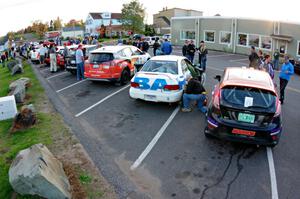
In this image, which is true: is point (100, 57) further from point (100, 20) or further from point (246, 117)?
point (100, 20)

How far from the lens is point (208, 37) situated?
3209 centimetres

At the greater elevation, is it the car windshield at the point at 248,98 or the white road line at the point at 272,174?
the car windshield at the point at 248,98

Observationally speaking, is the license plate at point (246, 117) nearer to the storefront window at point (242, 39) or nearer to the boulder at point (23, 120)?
the boulder at point (23, 120)

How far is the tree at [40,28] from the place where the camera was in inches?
3537

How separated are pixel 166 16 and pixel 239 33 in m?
37.3

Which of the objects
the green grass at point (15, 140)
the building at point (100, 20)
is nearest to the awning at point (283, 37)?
the green grass at point (15, 140)

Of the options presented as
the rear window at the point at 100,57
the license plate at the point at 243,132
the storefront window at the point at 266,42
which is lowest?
the license plate at the point at 243,132

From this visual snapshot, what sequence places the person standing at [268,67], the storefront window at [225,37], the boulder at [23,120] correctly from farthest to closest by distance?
the storefront window at [225,37] < the person standing at [268,67] < the boulder at [23,120]

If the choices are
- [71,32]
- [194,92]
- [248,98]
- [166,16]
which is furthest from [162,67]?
[71,32]

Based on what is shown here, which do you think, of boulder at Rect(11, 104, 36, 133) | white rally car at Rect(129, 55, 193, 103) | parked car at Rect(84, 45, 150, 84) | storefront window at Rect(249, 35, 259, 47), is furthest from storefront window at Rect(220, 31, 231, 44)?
boulder at Rect(11, 104, 36, 133)

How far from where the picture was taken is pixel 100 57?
11.7 meters

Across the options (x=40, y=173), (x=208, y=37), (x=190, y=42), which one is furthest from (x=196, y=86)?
(x=208, y=37)

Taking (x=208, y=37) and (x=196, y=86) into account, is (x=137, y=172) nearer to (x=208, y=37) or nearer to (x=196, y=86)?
(x=196, y=86)

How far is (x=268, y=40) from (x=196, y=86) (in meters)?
19.2
